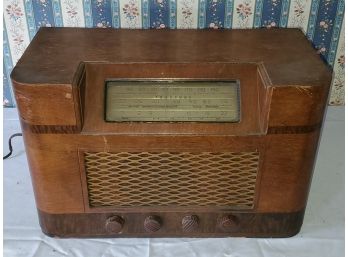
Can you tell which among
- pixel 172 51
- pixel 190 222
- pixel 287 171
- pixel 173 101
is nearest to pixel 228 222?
pixel 190 222

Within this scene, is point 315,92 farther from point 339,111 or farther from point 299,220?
point 339,111

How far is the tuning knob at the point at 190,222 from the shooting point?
1116 millimetres

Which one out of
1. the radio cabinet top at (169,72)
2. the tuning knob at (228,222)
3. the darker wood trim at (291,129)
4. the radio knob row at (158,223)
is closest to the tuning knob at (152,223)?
the radio knob row at (158,223)

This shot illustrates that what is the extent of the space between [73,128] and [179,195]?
315 millimetres

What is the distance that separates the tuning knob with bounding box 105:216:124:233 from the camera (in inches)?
43.4

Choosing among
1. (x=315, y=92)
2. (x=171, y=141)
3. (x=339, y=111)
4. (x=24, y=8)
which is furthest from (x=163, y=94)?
(x=339, y=111)

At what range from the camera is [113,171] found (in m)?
1.06

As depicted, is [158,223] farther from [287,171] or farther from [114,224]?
[287,171]

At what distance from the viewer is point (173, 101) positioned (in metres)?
→ 1.00

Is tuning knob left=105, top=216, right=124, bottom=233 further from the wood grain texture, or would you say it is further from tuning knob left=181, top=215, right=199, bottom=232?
the wood grain texture

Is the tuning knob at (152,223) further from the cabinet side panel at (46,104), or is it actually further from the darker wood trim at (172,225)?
the cabinet side panel at (46,104)

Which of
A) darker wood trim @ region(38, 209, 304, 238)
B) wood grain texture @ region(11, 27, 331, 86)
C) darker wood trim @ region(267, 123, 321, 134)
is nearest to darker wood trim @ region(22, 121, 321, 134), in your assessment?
darker wood trim @ region(267, 123, 321, 134)

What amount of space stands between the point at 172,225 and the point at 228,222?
0.15 m

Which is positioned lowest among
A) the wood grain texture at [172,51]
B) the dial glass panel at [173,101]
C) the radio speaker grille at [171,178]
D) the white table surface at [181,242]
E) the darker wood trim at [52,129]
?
the white table surface at [181,242]
